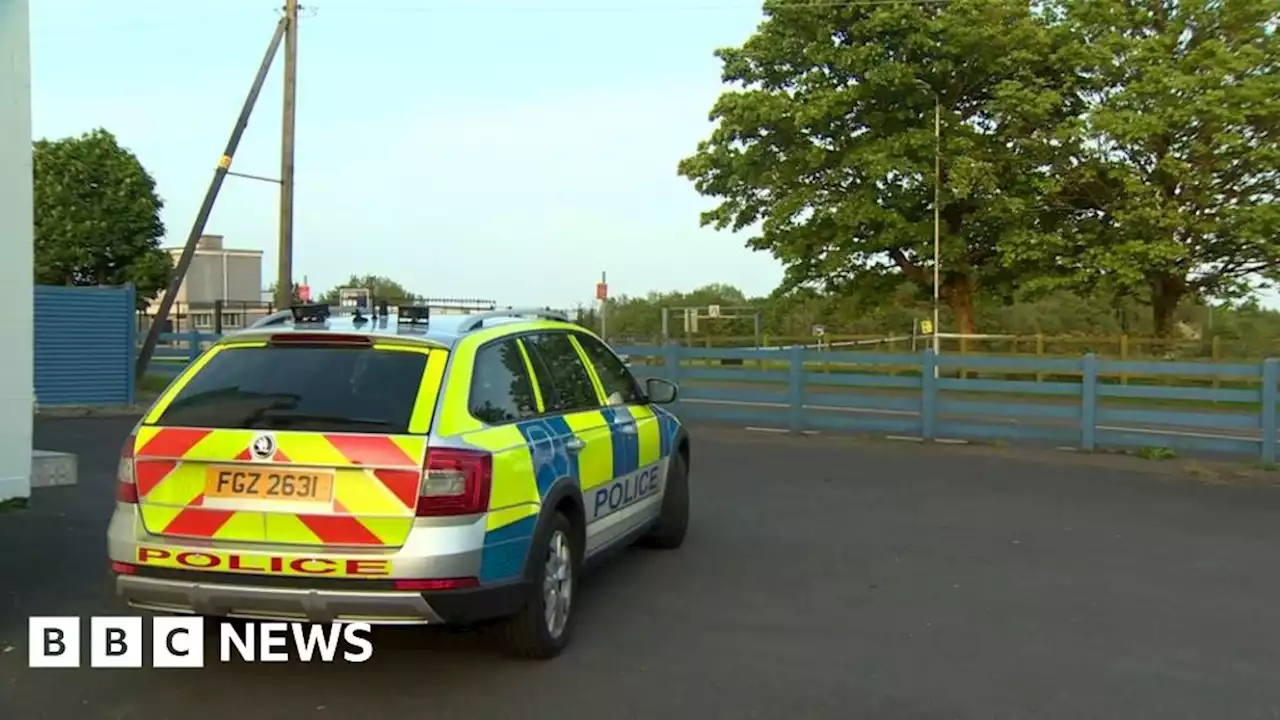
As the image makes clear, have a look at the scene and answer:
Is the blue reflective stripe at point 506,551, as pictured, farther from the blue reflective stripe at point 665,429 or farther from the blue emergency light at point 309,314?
the blue reflective stripe at point 665,429

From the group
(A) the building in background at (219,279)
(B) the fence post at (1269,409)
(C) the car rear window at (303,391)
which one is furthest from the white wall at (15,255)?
(A) the building in background at (219,279)

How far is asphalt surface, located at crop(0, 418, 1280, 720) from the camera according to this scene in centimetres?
455

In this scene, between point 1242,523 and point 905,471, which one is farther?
point 905,471

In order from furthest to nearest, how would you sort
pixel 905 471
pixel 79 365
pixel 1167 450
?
pixel 79 365 → pixel 1167 450 → pixel 905 471

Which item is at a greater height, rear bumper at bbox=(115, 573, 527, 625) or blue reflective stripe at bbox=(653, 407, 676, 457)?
blue reflective stripe at bbox=(653, 407, 676, 457)

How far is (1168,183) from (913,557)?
21212mm

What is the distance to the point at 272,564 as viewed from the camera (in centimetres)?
440

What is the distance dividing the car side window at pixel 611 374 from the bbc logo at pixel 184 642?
76.6 inches

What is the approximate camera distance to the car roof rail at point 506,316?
A: 530 cm

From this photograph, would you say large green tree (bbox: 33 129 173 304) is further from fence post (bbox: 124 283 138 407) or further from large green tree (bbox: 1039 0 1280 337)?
large green tree (bbox: 1039 0 1280 337)

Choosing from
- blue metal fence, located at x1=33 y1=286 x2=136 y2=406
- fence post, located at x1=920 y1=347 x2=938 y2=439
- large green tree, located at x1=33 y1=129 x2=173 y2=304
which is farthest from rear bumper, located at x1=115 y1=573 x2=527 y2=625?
large green tree, located at x1=33 y1=129 x2=173 y2=304

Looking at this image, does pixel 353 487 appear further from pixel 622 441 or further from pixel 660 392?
pixel 660 392

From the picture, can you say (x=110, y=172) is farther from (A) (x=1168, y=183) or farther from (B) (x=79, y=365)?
(A) (x=1168, y=183)

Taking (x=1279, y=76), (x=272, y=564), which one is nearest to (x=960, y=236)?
(x=1279, y=76)
